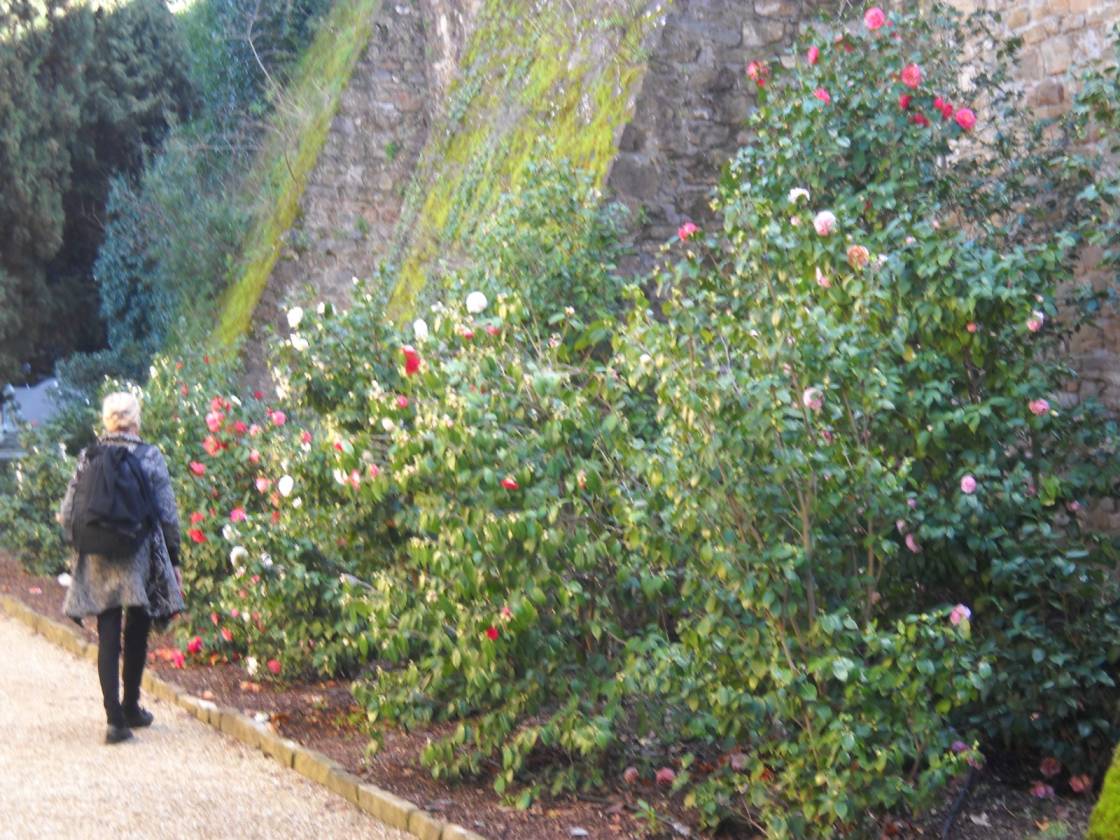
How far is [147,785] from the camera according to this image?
6465 mm

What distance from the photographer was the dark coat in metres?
7.29

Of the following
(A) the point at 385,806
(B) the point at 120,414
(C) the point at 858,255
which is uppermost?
(C) the point at 858,255

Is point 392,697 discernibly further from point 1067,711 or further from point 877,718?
point 1067,711

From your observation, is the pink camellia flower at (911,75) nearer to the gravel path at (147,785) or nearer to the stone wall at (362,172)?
the gravel path at (147,785)

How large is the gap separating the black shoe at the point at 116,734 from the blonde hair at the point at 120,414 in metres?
1.47

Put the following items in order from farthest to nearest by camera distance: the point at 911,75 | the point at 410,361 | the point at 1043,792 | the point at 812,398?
the point at 911,75
the point at 410,361
the point at 1043,792
the point at 812,398

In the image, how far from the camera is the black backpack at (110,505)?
716 cm

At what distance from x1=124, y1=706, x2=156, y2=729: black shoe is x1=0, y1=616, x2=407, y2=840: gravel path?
0.05 meters

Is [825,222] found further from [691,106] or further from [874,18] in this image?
[691,106]

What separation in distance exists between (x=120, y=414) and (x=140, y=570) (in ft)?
2.59

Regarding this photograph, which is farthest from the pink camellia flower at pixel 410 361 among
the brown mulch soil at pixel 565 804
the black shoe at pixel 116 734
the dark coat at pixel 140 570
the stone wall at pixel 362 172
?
the stone wall at pixel 362 172

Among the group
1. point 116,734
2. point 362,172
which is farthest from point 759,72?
point 362,172

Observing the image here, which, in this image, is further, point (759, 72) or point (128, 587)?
point (128, 587)

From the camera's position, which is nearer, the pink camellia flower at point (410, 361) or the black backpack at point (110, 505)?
the pink camellia flower at point (410, 361)
